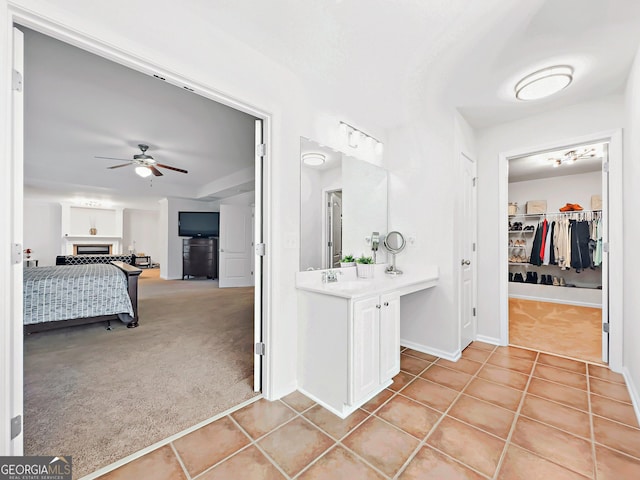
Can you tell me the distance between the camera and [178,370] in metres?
2.36

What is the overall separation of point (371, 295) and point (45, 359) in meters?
3.08

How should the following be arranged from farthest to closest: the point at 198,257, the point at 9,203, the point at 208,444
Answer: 1. the point at 198,257
2. the point at 208,444
3. the point at 9,203

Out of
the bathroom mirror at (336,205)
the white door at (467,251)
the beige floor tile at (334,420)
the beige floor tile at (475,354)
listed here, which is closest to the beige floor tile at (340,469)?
the beige floor tile at (334,420)

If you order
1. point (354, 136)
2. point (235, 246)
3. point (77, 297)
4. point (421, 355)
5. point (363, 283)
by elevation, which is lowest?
point (421, 355)

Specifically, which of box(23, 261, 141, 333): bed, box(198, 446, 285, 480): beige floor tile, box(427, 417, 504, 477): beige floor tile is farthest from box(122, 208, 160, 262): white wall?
box(427, 417, 504, 477): beige floor tile

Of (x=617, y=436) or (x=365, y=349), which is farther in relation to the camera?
(x=365, y=349)

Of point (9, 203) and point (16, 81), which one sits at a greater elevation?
point (16, 81)

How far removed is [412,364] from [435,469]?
3.99 feet

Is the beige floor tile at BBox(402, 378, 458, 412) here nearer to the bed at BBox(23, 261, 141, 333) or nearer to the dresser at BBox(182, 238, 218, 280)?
the bed at BBox(23, 261, 141, 333)

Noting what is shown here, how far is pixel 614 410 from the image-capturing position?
181 cm

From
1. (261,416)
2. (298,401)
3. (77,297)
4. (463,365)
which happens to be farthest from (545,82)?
(77,297)

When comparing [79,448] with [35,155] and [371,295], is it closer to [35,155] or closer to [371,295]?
[371,295]

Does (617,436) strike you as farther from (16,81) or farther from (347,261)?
(16,81)

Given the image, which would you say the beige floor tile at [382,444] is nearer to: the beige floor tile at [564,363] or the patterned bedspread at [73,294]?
the beige floor tile at [564,363]
